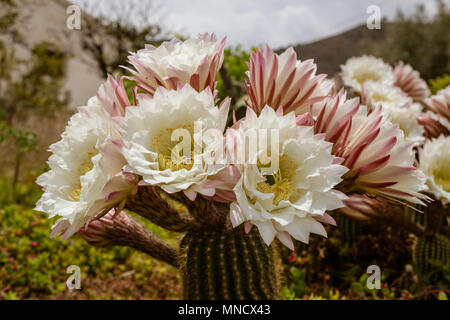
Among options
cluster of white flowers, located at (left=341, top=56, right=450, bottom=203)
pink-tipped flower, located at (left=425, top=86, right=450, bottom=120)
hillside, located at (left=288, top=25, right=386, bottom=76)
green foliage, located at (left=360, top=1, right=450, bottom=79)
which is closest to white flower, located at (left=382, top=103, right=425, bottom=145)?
cluster of white flowers, located at (left=341, top=56, right=450, bottom=203)

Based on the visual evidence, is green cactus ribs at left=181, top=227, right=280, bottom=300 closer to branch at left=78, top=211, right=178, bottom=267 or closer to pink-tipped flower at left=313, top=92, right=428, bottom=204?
branch at left=78, top=211, right=178, bottom=267

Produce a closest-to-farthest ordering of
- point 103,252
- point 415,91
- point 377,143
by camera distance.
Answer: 1. point 377,143
2. point 415,91
3. point 103,252

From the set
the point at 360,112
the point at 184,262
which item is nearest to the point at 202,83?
the point at 360,112

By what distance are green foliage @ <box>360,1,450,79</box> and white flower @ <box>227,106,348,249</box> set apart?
10.7m

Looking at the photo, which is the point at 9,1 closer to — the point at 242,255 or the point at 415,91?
the point at 415,91

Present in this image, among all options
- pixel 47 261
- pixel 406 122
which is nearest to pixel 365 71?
pixel 406 122

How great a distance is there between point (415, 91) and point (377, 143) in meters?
1.81

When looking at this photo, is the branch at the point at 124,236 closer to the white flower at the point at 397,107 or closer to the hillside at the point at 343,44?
the white flower at the point at 397,107

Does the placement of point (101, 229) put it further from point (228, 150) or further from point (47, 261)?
point (47, 261)

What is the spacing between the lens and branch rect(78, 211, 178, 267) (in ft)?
4.19

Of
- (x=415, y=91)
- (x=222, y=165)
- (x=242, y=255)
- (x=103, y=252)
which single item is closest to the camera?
(x=222, y=165)

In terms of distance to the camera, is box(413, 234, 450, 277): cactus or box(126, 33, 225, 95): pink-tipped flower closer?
box(126, 33, 225, 95): pink-tipped flower

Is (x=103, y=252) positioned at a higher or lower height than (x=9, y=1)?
lower

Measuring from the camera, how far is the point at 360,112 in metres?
1.09
